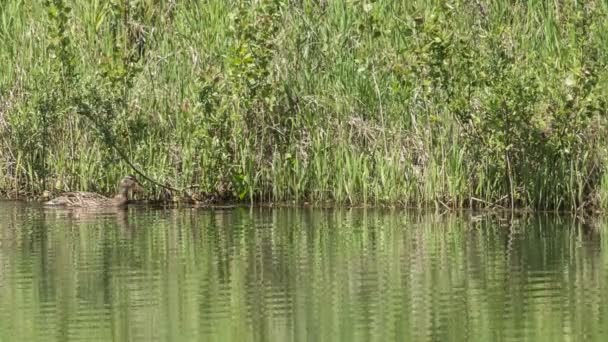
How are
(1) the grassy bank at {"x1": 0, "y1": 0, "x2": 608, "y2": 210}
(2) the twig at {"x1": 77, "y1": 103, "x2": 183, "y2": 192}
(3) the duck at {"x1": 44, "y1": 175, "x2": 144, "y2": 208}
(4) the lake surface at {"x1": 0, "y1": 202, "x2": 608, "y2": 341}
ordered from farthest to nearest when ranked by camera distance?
(2) the twig at {"x1": 77, "y1": 103, "x2": 183, "y2": 192} → (3) the duck at {"x1": 44, "y1": 175, "x2": 144, "y2": 208} → (1) the grassy bank at {"x1": 0, "y1": 0, "x2": 608, "y2": 210} → (4) the lake surface at {"x1": 0, "y1": 202, "x2": 608, "y2": 341}

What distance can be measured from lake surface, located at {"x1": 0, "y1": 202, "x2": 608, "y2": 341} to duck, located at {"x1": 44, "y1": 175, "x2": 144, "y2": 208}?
13.7 inches

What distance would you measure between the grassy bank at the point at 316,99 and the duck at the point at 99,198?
0.37 metres

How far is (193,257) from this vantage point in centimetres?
1262

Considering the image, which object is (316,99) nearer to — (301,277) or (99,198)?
(99,198)

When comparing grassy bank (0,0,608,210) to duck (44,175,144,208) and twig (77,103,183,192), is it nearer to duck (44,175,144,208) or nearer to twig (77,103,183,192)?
twig (77,103,183,192)

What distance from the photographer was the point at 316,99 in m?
16.1

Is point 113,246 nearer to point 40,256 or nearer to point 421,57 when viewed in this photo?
point 40,256

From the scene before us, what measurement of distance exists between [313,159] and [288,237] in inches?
89.3

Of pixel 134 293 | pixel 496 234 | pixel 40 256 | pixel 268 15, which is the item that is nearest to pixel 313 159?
pixel 268 15

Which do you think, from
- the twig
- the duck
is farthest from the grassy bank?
the duck

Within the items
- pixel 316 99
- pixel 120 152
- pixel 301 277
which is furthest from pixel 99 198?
pixel 301 277

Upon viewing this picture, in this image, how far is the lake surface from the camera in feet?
30.8

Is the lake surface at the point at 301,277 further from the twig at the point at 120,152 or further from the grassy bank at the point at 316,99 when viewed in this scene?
the twig at the point at 120,152

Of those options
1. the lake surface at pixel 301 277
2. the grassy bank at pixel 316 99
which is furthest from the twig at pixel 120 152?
the lake surface at pixel 301 277
